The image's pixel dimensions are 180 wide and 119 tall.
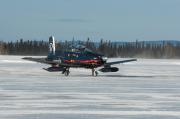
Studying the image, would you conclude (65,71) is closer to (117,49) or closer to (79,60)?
(79,60)

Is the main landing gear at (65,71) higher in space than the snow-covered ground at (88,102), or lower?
lower

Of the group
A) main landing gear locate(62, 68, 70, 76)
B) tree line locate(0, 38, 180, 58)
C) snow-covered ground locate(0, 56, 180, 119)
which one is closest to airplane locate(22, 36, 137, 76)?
main landing gear locate(62, 68, 70, 76)

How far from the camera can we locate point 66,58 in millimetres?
34469

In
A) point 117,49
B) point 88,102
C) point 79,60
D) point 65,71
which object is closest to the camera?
point 88,102

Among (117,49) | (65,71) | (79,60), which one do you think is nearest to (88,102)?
(65,71)

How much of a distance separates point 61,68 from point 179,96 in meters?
16.1

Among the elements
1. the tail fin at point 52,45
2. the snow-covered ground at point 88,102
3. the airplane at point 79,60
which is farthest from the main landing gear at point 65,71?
the snow-covered ground at point 88,102

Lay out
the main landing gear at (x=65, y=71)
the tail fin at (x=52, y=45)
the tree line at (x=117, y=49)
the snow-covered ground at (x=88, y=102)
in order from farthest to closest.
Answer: the tree line at (x=117, y=49)
the tail fin at (x=52, y=45)
the main landing gear at (x=65, y=71)
the snow-covered ground at (x=88, y=102)

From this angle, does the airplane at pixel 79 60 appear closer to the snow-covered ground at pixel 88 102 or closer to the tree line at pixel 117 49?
the snow-covered ground at pixel 88 102

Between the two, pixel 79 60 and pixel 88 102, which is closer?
pixel 88 102

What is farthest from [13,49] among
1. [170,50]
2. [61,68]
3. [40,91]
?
[40,91]

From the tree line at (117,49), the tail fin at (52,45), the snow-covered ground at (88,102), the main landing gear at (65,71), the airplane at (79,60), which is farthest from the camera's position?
the tree line at (117,49)

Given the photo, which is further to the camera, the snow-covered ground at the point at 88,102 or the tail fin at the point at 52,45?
the tail fin at the point at 52,45

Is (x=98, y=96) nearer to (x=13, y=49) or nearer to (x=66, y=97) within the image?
(x=66, y=97)
